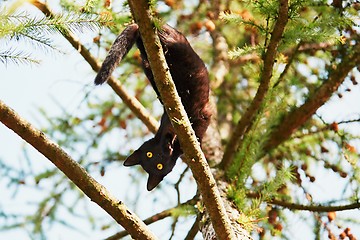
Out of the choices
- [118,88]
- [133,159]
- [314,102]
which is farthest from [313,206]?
[118,88]

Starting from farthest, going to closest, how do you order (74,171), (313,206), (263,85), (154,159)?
(154,159), (313,206), (263,85), (74,171)

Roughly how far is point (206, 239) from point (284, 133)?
4.39ft

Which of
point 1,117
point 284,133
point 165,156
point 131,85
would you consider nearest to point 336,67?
point 284,133

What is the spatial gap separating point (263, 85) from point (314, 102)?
104cm

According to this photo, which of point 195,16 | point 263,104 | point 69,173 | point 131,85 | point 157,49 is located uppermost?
point 195,16

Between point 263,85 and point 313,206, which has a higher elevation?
point 263,85

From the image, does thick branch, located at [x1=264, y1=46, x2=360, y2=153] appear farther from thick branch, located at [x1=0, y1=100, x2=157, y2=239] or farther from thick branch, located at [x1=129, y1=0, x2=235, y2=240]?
thick branch, located at [x1=0, y1=100, x2=157, y2=239]

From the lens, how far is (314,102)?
3.71 meters

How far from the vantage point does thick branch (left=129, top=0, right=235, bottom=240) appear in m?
2.01

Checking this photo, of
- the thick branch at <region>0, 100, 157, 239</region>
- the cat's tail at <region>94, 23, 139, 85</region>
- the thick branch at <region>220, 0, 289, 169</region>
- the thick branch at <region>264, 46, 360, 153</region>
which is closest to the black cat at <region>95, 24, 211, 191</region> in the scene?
the cat's tail at <region>94, 23, 139, 85</region>

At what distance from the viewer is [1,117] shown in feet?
6.80

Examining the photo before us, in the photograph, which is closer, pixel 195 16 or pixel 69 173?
pixel 69 173

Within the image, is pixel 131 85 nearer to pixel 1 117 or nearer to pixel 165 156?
pixel 165 156

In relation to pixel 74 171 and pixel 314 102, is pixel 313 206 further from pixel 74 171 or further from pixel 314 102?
pixel 74 171
